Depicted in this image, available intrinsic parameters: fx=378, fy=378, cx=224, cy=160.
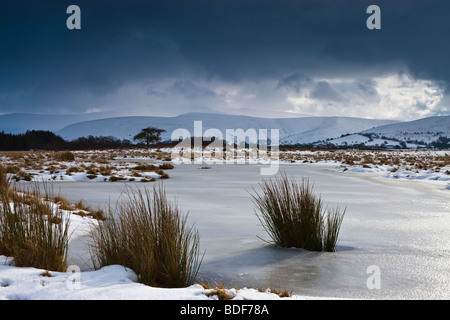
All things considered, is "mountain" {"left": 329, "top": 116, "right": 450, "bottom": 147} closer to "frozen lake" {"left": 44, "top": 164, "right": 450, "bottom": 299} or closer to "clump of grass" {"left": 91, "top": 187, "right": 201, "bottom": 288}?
"frozen lake" {"left": 44, "top": 164, "right": 450, "bottom": 299}

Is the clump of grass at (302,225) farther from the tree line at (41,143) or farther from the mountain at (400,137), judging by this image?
the mountain at (400,137)

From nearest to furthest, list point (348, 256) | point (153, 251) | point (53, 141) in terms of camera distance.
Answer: point (153, 251) → point (348, 256) → point (53, 141)

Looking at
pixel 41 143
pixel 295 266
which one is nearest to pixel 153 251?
pixel 295 266

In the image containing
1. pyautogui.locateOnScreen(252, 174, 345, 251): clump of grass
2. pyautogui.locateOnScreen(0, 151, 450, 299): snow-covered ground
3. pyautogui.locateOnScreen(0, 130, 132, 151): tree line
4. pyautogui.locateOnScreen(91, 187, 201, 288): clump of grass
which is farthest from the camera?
pyautogui.locateOnScreen(0, 130, 132, 151): tree line

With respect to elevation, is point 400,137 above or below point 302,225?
above

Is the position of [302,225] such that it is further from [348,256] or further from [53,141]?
[53,141]

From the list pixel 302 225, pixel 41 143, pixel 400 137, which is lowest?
pixel 302 225

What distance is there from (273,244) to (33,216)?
3206mm

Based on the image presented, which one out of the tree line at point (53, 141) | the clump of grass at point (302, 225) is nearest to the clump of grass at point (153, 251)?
the clump of grass at point (302, 225)

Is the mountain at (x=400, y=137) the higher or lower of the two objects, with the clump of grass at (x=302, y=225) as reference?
higher

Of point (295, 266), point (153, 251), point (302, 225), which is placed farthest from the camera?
point (302, 225)

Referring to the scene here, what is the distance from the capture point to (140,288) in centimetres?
339

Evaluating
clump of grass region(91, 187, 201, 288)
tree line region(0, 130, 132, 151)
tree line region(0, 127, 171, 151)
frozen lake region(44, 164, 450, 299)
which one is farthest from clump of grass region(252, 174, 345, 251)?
tree line region(0, 130, 132, 151)

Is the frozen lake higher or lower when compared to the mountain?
lower
